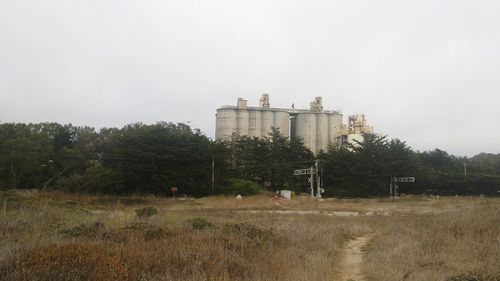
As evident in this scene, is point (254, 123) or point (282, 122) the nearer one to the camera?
point (254, 123)

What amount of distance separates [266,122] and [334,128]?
1513 cm

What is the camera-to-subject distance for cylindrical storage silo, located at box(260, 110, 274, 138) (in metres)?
92.8

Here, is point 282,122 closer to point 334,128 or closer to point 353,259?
point 334,128

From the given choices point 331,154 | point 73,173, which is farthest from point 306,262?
point 331,154

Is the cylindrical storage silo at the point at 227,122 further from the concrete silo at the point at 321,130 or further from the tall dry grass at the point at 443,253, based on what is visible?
the tall dry grass at the point at 443,253

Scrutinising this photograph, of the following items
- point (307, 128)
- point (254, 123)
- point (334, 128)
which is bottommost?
point (307, 128)

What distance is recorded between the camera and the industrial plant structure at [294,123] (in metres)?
90.8

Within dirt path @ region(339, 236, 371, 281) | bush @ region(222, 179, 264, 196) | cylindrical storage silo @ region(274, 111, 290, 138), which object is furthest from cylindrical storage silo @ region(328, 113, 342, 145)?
dirt path @ region(339, 236, 371, 281)

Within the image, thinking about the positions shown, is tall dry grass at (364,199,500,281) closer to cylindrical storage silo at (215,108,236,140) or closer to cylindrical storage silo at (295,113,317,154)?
cylindrical storage silo at (215,108,236,140)

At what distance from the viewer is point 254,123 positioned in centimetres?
9275

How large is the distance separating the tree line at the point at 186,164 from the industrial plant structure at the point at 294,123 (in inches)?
220

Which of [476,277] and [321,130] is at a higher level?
[321,130]

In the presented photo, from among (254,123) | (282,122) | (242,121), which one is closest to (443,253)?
(242,121)

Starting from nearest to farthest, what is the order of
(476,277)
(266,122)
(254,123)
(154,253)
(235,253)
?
(476,277) < (154,253) < (235,253) < (254,123) < (266,122)
